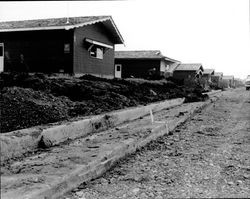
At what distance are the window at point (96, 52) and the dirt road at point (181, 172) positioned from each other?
14.9m

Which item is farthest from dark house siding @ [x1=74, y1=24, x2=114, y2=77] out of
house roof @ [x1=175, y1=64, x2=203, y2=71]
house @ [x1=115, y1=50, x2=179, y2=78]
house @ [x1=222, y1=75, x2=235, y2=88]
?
house @ [x1=222, y1=75, x2=235, y2=88]

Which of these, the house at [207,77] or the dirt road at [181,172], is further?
the house at [207,77]

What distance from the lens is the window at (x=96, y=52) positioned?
20533 millimetres

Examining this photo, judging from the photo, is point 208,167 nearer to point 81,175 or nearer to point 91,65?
point 81,175

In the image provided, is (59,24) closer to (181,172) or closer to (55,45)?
(55,45)

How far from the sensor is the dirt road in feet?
10.9

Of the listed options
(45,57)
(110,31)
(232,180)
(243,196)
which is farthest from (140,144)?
(110,31)

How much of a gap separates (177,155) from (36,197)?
2.77 metres

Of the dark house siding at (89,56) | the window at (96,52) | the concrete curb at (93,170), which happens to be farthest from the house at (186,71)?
the concrete curb at (93,170)

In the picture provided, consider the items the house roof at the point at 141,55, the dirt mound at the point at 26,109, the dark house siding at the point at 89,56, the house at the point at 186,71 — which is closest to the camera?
the dirt mound at the point at 26,109

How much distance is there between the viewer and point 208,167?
432 centimetres

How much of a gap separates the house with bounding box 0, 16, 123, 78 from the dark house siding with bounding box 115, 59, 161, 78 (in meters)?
14.4

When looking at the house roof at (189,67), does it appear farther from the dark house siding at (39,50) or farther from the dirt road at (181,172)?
the dirt road at (181,172)

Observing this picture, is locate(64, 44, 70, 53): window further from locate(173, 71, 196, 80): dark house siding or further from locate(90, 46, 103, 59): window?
locate(173, 71, 196, 80): dark house siding
